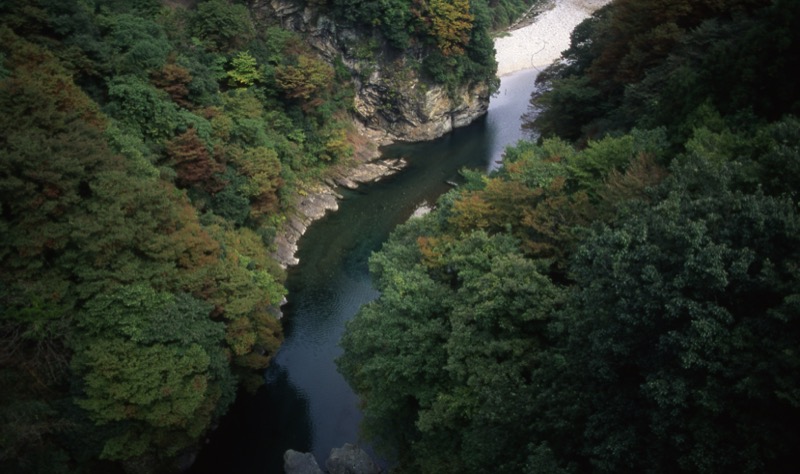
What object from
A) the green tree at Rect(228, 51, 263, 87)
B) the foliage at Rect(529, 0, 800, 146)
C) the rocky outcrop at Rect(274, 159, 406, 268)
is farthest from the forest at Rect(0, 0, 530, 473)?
the foliage at Rect(529, 0, 800, 146)

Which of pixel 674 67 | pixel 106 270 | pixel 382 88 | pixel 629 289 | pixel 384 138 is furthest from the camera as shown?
pixel 384 138

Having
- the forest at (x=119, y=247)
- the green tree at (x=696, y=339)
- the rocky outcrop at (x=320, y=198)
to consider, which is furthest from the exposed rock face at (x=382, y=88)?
the green tree at (x=696, y=339)

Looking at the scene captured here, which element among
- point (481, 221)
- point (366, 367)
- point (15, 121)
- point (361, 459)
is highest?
point (15, 121)

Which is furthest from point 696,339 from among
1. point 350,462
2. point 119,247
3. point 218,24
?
point 218,24

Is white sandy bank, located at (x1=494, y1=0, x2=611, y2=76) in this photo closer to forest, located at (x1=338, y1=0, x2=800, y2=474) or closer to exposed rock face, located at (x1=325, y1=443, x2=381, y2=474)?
forest, located at (x1=338, y1=0, x2=800, y2=474)

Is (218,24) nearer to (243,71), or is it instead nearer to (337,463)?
(243,71)

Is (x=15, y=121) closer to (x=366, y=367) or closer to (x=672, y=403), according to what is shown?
(x=366, y=367)

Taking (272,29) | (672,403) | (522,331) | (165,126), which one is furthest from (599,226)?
(272,29)

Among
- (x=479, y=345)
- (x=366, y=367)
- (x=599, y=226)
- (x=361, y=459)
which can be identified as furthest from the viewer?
(x=361, y=459)

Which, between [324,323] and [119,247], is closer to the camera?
[119,247]
